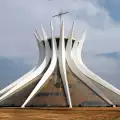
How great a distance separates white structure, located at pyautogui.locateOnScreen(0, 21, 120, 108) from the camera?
46812mm

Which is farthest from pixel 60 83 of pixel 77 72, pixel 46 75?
pixel 77 72

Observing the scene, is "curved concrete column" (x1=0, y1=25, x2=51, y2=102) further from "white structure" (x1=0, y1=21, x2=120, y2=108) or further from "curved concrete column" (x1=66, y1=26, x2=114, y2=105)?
"curved concrete column" (x1=66, y1=26, x2=114, y2=105)

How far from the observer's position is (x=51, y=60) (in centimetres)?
5491

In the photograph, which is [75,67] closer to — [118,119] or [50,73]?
[50,73]

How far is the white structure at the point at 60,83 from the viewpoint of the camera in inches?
1843

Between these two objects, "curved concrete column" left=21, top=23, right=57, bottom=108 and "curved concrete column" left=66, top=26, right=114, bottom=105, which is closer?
"curved concrete column" left=21, top=23, right=57, bottom=108

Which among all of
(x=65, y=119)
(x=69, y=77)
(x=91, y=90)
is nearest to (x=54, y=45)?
(x=69, y=77)

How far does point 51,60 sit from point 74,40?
229 inches

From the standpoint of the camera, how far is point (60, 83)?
49750 mm

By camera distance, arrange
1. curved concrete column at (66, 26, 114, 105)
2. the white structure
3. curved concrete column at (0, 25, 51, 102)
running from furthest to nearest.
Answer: curved concrete column at (0, 25, 51, 102) < curved concrete column at (66, 26, 114, 105) < the white structure

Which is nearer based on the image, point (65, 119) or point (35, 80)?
point (65, 119)

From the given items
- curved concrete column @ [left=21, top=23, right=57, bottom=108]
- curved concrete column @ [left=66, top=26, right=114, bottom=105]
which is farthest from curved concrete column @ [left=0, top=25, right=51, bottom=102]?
curved concrete column @ [left=66, top=26, right=114, bottom=105]

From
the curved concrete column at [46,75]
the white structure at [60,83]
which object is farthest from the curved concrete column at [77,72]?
the curved concrete column at [46,75]

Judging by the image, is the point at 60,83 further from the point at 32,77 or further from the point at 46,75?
the point at 32,77
